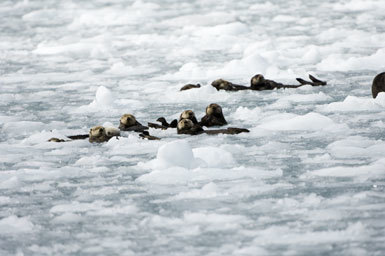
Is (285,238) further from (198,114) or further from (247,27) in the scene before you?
(247,27)

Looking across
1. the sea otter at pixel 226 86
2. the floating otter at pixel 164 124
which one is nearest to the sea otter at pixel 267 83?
the sea otter at pixel 226 86

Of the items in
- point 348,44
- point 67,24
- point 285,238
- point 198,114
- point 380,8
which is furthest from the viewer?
point 67,24

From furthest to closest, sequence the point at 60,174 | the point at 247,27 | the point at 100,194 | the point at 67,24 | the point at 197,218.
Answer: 1. the point at 67,24
2. the point at 247,27
3. the point at 60,174
4. the point at 100,194
5. the point at 197,218

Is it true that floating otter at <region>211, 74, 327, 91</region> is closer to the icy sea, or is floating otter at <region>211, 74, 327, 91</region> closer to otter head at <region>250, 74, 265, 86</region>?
otter head at <region>250, 74, 265, 86</region>

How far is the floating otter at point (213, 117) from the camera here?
8.49 m

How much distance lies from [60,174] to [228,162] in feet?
4.61

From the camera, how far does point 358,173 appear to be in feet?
19.8

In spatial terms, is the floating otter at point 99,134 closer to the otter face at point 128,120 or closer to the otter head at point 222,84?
the otter face at point 128,120

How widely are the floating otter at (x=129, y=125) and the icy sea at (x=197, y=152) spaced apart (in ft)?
1.16

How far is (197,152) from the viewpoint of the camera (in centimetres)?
674

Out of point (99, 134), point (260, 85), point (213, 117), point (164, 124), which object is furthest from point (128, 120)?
point (260, 85)

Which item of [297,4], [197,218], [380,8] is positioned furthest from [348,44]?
[197,218]

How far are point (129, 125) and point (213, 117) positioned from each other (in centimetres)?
91

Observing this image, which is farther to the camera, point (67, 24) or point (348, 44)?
point (67, 24)
